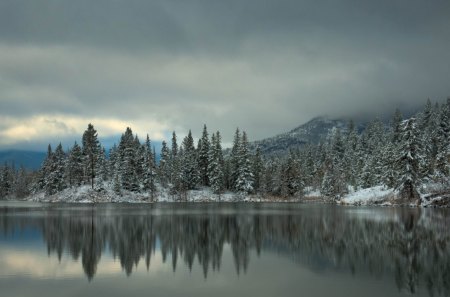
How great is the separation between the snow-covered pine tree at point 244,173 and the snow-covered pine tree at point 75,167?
158ft

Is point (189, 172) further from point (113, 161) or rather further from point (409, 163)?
point (409, 163)

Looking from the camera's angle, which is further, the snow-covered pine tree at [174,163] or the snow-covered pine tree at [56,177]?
the snow-covered pine tree at [56,177]

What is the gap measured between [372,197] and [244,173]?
Answer: 39795 millimetres

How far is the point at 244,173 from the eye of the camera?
124875 millimetres

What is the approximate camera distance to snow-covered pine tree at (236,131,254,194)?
12469 cm

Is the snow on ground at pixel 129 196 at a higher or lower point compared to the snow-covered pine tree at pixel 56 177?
lower

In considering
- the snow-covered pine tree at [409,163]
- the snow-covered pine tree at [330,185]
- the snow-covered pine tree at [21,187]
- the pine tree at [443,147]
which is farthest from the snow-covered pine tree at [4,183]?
the pine tree at [443,147]

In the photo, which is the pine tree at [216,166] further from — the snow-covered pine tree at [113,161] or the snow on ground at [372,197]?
the snow on ground at [372,197]

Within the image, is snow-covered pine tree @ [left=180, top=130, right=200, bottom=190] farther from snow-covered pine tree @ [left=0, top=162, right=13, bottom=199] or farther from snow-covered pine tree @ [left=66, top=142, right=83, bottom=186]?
snow-covered pine tree @ [left=0, top=162, right=13, bottom=199]

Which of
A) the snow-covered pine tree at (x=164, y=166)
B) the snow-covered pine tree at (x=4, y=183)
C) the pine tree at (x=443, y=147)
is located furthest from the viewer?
the snow-covered pine tree at (x=4, y=183)

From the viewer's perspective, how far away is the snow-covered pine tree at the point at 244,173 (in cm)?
12469

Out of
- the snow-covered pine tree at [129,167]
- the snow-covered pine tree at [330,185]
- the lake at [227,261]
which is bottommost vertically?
the lake at [227,261]

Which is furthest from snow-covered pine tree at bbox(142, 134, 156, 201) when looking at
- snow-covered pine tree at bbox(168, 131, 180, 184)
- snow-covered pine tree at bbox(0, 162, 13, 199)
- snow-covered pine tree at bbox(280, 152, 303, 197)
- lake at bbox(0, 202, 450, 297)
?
snow-covered pine tree at bbox(0, 162, 13, 199)

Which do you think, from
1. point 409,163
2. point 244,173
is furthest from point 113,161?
point 409,163
